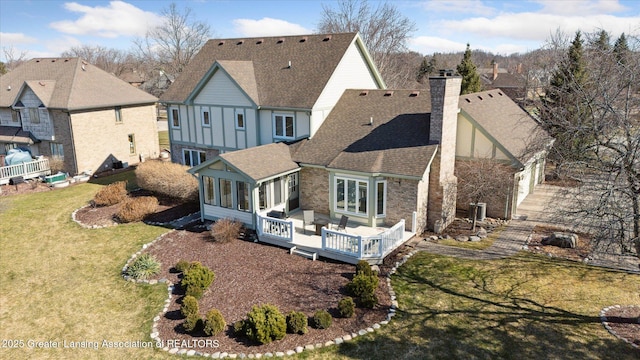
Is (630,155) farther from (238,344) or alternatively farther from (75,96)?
(75,96)

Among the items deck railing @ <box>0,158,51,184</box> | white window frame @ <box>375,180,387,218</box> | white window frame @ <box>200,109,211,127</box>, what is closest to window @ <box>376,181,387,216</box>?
white window frame @ <box>375,180,387,218</box>

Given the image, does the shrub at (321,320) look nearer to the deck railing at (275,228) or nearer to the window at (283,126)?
the deck railing at (275,228)

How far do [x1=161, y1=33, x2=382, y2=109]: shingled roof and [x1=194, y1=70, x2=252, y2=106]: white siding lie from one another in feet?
1.54

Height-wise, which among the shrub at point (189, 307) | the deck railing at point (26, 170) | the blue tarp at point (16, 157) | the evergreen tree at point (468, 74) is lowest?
the shrub at point (189, 307)

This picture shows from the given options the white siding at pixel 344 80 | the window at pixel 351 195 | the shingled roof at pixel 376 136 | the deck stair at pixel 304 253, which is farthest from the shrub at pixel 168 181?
the deck stair at pixel 304 253

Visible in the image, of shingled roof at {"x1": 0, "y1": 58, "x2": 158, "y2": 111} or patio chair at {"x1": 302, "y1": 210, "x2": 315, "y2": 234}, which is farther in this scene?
shingled roof at {"x1": 0, "y1": 58, "x2": 158, "y2": 111}

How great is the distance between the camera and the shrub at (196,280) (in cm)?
1589

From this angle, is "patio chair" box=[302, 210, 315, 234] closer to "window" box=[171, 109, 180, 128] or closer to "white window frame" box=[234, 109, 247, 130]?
"white window frame" box=[234, 109, 247, 130]

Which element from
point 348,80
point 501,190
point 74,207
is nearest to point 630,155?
point 501,190

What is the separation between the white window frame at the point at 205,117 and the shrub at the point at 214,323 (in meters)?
18.2

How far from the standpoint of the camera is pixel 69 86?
34.9 m

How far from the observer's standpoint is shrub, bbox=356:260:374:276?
16.5m

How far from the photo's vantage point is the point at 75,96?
33.9 metres

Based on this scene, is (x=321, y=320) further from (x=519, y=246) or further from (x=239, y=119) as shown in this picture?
(x=239, y=119)
